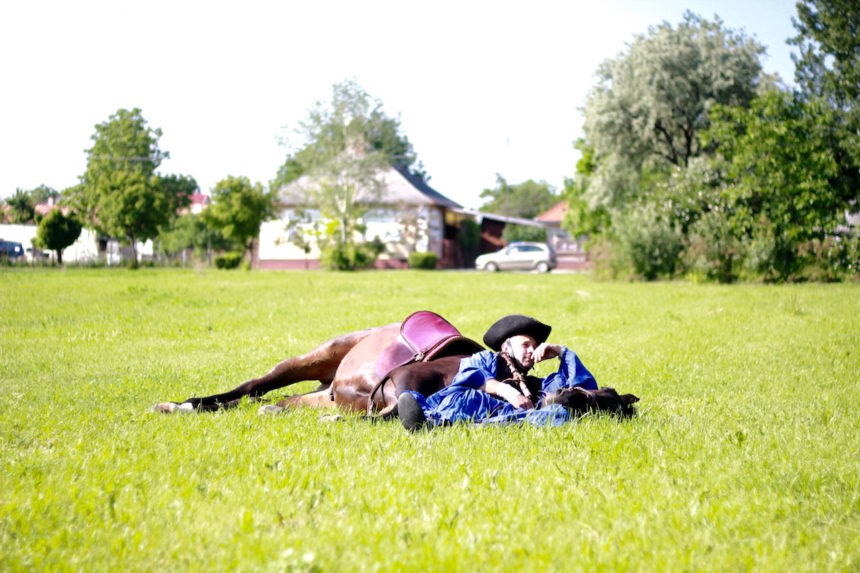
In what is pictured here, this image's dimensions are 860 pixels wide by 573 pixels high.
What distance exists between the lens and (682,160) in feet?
114

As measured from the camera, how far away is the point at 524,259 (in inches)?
2183

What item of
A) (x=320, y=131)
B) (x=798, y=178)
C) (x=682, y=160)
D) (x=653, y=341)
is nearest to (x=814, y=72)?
(x=798, y=178)

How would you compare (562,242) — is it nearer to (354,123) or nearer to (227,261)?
(354,123)

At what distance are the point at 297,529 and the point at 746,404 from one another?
4.97m

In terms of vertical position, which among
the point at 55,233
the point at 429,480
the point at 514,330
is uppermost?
the point at 55,233

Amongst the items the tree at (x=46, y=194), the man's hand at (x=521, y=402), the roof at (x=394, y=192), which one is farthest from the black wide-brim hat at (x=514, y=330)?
the tree at (x=46, y=194)

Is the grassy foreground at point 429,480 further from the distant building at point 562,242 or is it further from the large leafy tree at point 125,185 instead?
the distant building at point 562,242

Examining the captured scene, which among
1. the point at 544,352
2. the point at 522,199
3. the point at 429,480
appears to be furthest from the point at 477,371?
the point at 522,199

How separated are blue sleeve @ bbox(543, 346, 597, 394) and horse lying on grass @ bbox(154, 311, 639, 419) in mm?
149

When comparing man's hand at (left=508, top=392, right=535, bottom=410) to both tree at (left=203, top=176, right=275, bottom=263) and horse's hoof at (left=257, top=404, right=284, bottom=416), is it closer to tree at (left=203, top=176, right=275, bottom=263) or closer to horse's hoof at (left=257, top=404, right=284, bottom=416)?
horse's hoof at (left=257, top=404, right=284, bottom=416)

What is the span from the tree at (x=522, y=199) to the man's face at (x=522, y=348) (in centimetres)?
12189

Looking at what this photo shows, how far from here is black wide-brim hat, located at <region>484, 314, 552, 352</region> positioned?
20.7 ft

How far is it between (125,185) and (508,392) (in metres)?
58.4

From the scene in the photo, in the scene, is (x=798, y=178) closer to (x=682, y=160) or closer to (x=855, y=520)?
(x=682, y=160)
